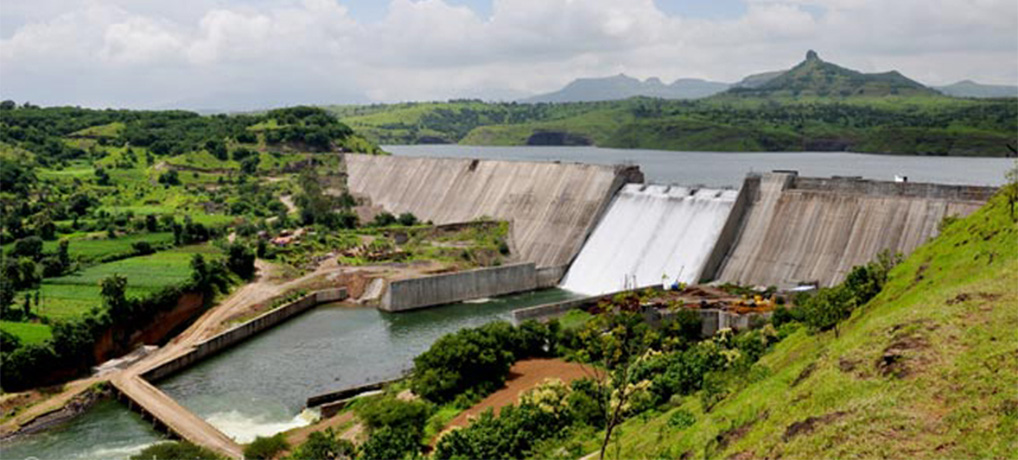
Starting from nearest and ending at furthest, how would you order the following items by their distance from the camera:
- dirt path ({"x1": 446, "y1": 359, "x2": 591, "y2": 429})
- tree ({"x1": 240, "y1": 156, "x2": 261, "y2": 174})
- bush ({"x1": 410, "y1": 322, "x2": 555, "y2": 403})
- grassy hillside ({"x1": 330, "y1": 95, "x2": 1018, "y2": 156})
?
dirt path ({"x1": 446, "y1": 359, "x2": 591, "y2": 429}), bush ({"x1": 410, "y1": 322, "x2": 555, "y2": 403}), tree ({"x1": 240, "y1": 156, "x2": 261, "y2": 174}), grassy hillside ({"x1": 330, "y1": 95, "x2": 1018, "y2": 156})

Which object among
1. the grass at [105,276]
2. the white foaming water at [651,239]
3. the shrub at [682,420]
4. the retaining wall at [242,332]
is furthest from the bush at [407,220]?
the shrub at [682,420]

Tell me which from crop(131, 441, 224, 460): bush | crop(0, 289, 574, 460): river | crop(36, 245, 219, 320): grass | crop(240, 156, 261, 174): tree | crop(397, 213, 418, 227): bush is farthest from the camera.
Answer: crop(240, 156, 261, 174): tree

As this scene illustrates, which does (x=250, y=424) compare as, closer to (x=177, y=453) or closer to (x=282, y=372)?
(x=177, y=453)

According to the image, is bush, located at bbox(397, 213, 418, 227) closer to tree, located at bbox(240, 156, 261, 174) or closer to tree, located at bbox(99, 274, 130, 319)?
tree, located at bbox(99, 274, 130, 319)

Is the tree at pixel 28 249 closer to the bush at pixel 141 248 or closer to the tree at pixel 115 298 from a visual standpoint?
the bush at pixel 141 248

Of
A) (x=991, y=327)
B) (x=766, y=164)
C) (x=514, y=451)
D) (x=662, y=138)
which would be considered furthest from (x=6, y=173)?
(x=662, y=138)

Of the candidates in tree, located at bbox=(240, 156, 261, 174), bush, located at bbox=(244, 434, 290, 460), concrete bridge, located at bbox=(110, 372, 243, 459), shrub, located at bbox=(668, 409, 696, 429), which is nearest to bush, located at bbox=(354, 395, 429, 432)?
bush, located at bbox=(244, 434, 290, 460)

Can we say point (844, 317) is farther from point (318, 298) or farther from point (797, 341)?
point (318, 298)

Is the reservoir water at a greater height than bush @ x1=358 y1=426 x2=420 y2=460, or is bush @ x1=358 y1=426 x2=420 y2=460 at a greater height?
the reservoir water
